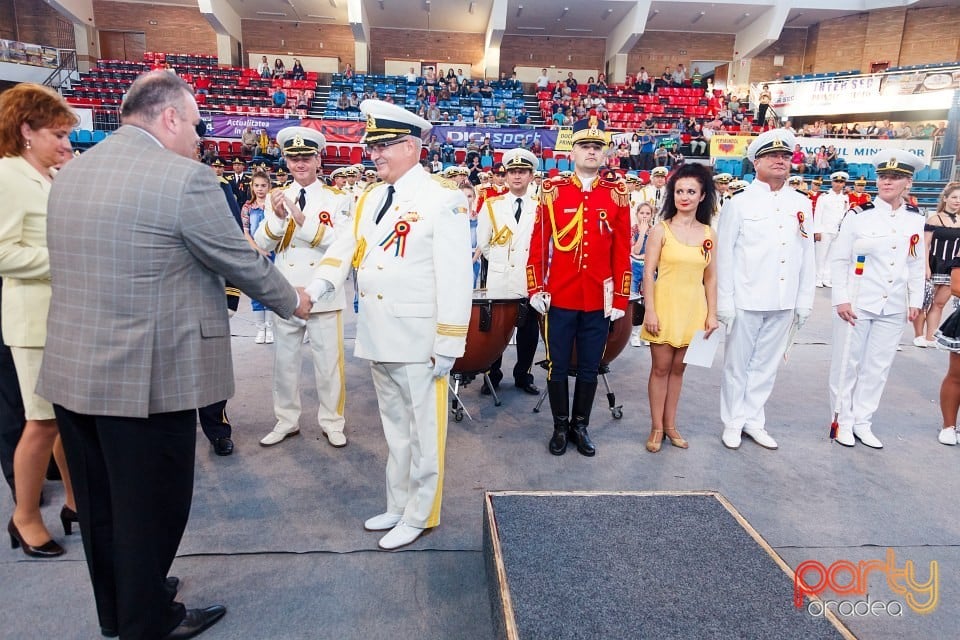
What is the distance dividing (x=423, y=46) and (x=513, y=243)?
22.9 m

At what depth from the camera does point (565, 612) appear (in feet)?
6.21

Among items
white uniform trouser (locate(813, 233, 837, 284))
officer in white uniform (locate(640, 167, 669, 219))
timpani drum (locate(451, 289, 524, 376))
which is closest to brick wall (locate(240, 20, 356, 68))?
officer in white uniform (locate(640, 167, 669, 219))

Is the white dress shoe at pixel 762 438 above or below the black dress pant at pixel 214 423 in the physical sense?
below

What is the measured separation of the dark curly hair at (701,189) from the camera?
3621mm

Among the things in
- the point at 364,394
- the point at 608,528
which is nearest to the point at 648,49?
the point at 364,394

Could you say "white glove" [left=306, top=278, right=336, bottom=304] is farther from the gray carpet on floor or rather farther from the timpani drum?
the timpani drum

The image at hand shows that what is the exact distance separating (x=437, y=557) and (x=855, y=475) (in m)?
2.57

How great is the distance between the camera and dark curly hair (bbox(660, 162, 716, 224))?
362cm

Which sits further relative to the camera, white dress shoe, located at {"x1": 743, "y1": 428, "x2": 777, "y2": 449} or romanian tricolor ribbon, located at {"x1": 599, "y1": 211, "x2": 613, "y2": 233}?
white dress shoe, located at {"x1": 743, "y1": 428, "x2": 777, "y2": 449}

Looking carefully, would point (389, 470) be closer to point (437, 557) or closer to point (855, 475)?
point (437, 557)

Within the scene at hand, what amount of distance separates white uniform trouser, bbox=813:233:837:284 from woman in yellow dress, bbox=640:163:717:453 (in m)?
8.14

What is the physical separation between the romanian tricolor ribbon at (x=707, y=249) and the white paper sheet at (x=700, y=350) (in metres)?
0.46

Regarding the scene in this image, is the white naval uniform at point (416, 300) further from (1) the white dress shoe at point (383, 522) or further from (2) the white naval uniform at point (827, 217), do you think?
(2) the white naval uniform at point (827, 217)

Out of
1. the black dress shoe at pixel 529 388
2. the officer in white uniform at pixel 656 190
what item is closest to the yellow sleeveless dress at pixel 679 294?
the black dress shoe at pixel 529 388
